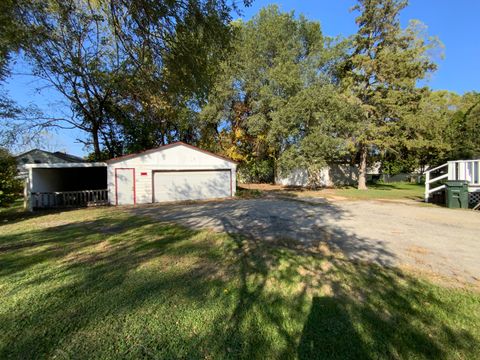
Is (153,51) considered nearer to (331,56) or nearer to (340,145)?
(340,145)

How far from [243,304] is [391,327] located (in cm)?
160

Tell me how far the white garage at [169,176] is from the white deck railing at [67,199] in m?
1.02

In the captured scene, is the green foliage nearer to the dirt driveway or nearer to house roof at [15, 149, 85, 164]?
the dirt driveway

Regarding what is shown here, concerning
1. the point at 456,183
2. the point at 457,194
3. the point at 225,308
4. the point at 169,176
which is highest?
the point at 169,176

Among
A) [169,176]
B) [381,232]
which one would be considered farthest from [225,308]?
[169,176]

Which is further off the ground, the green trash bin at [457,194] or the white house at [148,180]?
the white house at [148,180]

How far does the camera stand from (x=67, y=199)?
14.9 meters

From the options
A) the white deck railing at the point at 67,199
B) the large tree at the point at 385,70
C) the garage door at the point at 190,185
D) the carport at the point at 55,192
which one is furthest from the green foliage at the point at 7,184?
the large tree at the point at 385,70

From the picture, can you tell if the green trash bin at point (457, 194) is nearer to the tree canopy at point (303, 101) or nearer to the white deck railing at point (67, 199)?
the tree canopy at point (303, 101)

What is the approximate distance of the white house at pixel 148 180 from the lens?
14203mm

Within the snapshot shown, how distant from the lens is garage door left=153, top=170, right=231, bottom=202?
1553cm

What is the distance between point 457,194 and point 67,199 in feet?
65.2

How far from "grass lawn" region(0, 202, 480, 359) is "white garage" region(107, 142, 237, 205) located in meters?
9.70

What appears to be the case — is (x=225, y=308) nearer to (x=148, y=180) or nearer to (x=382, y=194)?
(x=148, y=180)
